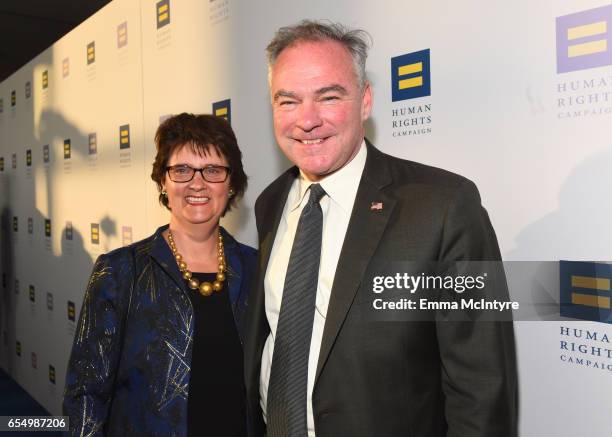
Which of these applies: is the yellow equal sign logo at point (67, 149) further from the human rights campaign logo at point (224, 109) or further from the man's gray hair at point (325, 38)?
the man's gray hair at point (325, 38)

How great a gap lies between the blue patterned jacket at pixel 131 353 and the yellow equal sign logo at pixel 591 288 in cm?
93

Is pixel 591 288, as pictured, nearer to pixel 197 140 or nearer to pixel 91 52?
pixel 197 140

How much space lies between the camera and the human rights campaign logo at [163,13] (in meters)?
2.82

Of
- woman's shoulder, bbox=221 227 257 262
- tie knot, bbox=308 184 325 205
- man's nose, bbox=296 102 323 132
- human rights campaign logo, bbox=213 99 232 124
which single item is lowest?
woman's shoulder, bbox=221 227 257 262

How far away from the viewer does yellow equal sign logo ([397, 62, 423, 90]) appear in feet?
5.37

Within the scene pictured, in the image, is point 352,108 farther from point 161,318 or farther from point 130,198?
point 130,198

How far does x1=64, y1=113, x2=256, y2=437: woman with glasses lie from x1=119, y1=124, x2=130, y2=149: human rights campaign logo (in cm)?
161

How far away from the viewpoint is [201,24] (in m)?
2.58

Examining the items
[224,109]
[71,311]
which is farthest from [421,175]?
[71,311]

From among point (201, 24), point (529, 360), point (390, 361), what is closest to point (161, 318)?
point (390, 361)

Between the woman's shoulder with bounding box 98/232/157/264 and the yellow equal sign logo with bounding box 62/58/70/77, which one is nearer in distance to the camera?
the woman's shoulder with bounding box 98/232/157/264

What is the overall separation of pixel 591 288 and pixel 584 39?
1.93ft

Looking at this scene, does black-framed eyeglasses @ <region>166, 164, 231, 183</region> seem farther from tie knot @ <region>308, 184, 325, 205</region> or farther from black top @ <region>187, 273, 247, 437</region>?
tie knot @ <region>308, 184, 325, 205</region>

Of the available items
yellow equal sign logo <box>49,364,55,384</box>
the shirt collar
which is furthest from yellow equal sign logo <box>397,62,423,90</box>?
yellow equal sign logo <box>49,364,55,384</box>
